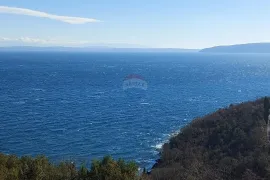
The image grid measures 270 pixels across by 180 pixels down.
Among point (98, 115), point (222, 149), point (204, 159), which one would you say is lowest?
point (98, 115)

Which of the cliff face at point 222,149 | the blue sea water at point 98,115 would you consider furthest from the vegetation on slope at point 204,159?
the blue sea water at point 98,115


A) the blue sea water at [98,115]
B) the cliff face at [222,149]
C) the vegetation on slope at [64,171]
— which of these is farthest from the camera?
the blue sea water at [98,115]

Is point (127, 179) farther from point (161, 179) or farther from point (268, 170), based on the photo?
point (268, 170)

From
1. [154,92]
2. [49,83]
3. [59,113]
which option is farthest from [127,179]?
[49,83]

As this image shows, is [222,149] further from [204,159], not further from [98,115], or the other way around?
[98,115]

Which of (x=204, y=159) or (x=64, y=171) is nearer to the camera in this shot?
(x=64, y=171)

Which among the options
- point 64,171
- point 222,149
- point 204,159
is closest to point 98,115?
point 222,149

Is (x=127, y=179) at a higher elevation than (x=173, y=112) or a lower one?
higher

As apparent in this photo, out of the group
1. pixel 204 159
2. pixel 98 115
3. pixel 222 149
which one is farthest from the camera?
pixel 98 115

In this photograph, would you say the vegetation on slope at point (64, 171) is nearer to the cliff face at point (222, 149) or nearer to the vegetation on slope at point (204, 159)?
the vegetation on slope at point (204, 159)
